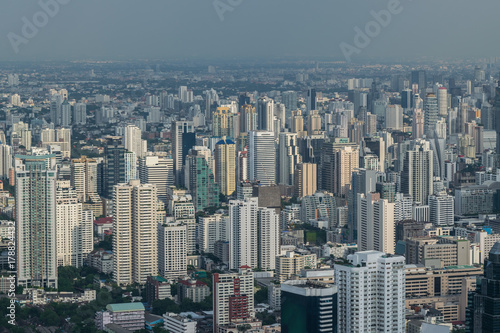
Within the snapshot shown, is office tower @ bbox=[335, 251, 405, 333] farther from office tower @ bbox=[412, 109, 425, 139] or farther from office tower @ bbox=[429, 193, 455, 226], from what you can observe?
office tower @ bbox=[412, 109, 425, 139]

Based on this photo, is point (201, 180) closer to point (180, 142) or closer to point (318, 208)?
point (318, 208)

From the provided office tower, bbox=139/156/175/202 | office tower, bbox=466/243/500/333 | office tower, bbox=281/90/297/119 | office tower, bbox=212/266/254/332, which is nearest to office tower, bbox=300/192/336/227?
office tower, bbox=139/156/175/202

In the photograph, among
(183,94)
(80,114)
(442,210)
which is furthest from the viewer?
(183,94)

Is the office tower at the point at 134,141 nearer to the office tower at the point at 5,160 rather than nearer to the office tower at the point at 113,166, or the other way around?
the office tower at the point at 113,166

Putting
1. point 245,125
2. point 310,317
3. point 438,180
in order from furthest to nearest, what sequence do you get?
point 245,125 → point 438,180 → point 310,317

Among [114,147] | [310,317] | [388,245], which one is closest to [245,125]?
[114,147]

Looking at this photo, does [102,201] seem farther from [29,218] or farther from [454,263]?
[454,263]

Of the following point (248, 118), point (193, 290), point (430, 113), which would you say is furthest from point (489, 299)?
point (430, 113)
